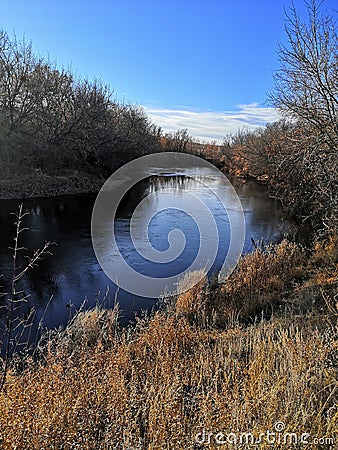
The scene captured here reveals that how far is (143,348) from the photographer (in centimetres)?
441

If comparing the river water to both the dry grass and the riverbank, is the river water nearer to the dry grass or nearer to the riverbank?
the riverbank

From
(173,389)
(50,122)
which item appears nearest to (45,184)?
(50,122)

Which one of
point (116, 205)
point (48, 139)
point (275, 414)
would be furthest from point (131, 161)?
point (275, 414)

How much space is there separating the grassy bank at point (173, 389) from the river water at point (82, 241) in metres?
1.41

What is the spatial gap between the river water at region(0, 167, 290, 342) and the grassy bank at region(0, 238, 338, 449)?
1409 millimetres

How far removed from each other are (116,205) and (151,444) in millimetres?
15897

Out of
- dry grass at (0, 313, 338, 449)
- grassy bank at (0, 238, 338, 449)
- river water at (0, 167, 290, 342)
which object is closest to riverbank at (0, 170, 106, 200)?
river water at (0, 167, 290, 342)

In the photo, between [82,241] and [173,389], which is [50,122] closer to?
[82,241]

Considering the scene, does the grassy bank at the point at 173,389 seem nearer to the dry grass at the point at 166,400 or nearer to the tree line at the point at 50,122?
the dry grass at the point at 166,400

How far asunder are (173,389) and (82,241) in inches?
343

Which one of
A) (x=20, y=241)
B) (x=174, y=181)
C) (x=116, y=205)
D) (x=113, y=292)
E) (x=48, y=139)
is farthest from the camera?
(x=174, y=181)

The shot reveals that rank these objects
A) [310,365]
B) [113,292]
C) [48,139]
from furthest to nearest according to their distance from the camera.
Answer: [48,139] < [113,292] < [310,365]

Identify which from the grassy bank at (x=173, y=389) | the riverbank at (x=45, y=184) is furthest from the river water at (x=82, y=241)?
the grassy bank at (x=173, y=389)

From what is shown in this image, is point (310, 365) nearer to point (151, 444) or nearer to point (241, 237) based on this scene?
point (151, 444)
